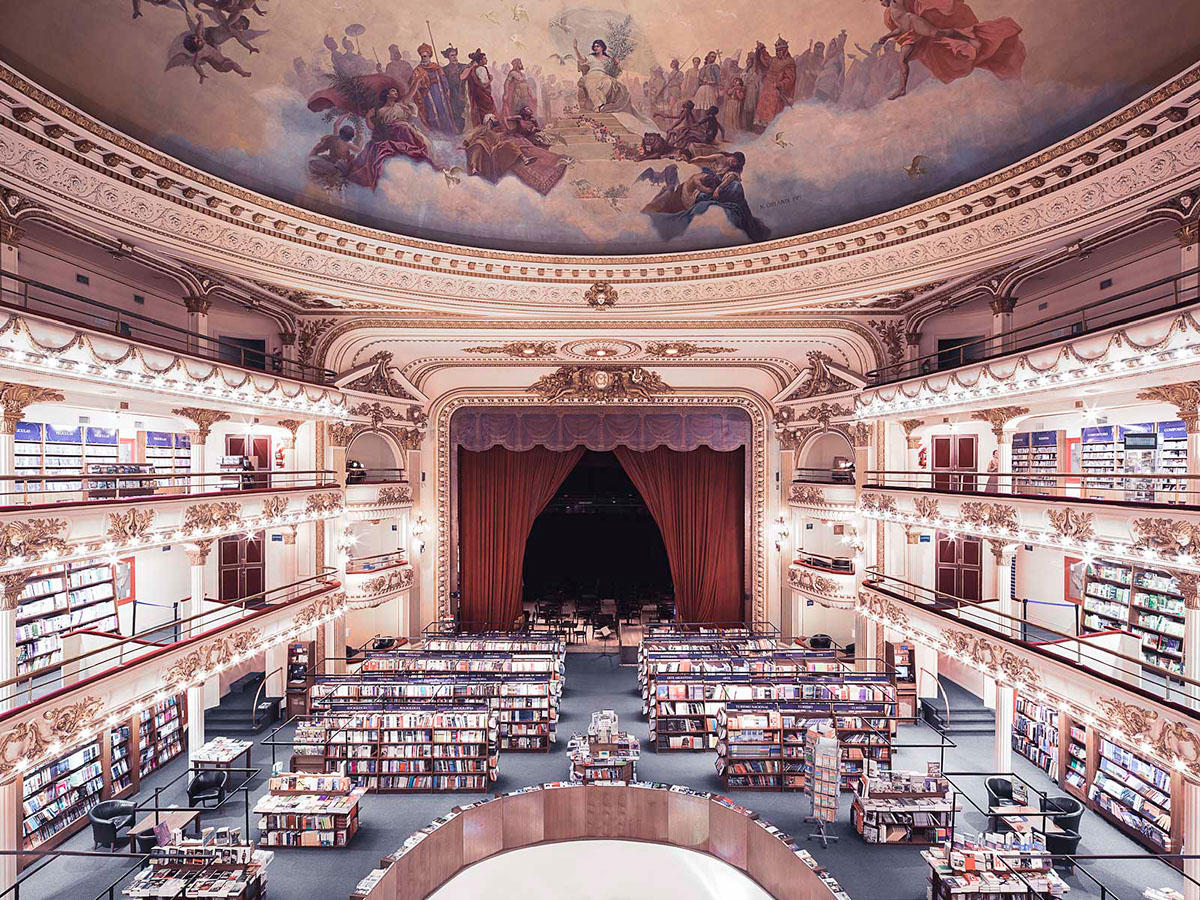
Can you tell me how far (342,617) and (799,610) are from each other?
36.2 feet

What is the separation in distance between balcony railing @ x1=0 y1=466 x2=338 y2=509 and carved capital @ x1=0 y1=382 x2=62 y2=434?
26.6 inches

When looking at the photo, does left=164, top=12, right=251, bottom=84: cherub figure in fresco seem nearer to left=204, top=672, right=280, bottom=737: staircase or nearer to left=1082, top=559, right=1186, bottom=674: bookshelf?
left=204, top=672, right=280, bottom=737: staircase

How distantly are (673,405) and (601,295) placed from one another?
5600 millimetres

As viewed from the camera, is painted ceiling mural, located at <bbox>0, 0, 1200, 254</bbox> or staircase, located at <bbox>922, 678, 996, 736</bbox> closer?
painted ceiling mural, located at <bbox>0, 0, 1200, 254</bbox>

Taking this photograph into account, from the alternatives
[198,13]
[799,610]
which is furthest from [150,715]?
[799,610]

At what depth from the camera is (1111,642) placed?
298 inches

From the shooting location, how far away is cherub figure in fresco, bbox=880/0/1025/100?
25.4 ft

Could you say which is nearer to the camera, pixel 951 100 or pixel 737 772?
pixel 951 100

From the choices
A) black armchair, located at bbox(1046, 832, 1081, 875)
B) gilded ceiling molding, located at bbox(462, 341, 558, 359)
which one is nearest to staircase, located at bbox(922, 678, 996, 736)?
black armchair, located at bbox(1046, 832, 1081, 875)

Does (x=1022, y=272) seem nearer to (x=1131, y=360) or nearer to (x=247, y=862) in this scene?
(x=1131, y=360)

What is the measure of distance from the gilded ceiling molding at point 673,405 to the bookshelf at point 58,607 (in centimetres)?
716

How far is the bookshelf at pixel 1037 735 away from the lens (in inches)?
404

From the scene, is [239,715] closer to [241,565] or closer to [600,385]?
[241,565]

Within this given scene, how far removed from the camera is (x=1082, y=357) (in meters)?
7.40
